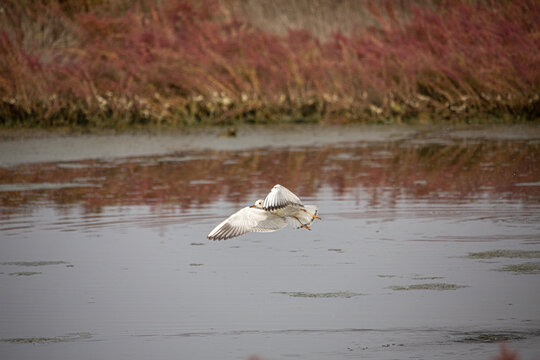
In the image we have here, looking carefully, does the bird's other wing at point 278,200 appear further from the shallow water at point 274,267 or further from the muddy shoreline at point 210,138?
the muddy shoreline at point 210,138

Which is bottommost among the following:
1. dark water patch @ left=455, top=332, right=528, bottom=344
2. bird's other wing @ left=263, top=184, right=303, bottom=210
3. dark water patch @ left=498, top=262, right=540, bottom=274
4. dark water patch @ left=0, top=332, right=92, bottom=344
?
dark water patch @ left=498, top=262, right=540, bottom=274

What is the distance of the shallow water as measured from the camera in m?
5.84

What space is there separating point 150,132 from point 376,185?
28.7ft

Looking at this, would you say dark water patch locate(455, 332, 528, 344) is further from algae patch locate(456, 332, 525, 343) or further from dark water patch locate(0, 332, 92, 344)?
dark water patch locate(0, 332, 92, 344)

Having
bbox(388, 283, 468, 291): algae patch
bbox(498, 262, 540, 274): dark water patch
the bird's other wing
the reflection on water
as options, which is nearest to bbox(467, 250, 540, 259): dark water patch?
bbox(498, 262, 540, 274): dark water patch

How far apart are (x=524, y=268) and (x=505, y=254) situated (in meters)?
0.55

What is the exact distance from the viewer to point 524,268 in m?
7.47

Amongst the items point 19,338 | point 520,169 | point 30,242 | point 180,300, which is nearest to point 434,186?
point 520,169

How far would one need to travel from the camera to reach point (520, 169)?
529 inches

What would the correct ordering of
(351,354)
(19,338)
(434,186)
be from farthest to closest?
1. (434,186)
2. (19,338)
3. (351,354)

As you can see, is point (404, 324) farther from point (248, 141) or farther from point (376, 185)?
point (248, 141)

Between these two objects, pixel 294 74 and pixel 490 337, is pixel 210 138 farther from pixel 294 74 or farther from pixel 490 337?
pixel 490 337

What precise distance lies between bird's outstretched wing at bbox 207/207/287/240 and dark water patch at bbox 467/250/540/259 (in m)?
1.38

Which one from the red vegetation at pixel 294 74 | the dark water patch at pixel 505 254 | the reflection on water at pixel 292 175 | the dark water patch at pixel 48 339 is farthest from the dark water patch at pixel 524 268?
the red vegetation at pixel 294 74
